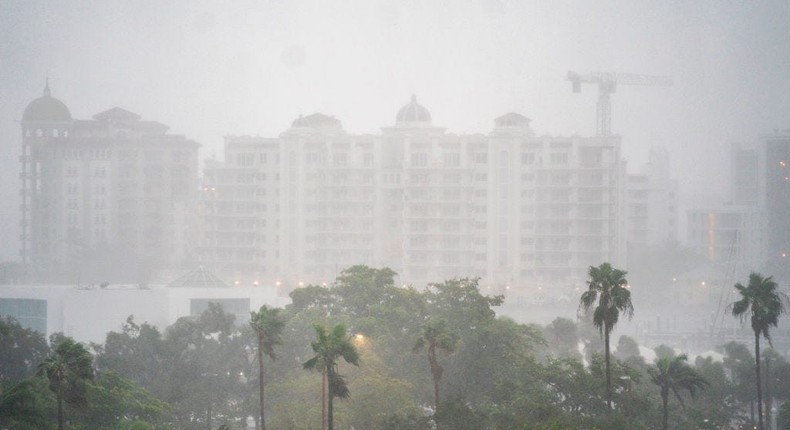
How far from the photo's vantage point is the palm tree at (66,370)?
4409 centimetres

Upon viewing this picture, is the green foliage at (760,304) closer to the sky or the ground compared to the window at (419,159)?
closer to the ground

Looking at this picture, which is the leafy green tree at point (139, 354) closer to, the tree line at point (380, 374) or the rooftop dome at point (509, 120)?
the tree line at point (380, 374)

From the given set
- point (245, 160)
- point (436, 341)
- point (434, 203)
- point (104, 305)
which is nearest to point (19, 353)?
point (436, 341)

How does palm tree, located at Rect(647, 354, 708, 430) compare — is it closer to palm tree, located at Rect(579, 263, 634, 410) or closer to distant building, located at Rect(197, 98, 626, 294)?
palm tree, located at Rect(579, 263, 634, 410)

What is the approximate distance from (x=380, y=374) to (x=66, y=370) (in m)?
25.4

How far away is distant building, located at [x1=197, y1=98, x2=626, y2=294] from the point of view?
174 m

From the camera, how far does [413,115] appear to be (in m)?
186

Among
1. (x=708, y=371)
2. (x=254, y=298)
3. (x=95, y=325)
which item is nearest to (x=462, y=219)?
(x=254, y=298)

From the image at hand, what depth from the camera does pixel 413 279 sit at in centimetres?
17638

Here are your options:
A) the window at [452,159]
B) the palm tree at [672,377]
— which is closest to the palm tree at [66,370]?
the palm tree at [672,377]

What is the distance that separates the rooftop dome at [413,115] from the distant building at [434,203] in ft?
10.1

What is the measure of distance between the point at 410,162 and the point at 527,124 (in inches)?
843

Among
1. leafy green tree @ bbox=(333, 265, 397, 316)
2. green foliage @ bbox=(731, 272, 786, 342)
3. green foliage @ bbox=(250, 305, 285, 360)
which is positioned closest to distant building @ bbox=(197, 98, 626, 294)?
leafy green tree @ bbox=(333, 265, 397, 316)

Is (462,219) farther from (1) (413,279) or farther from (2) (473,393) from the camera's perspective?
(2) (473,393)
